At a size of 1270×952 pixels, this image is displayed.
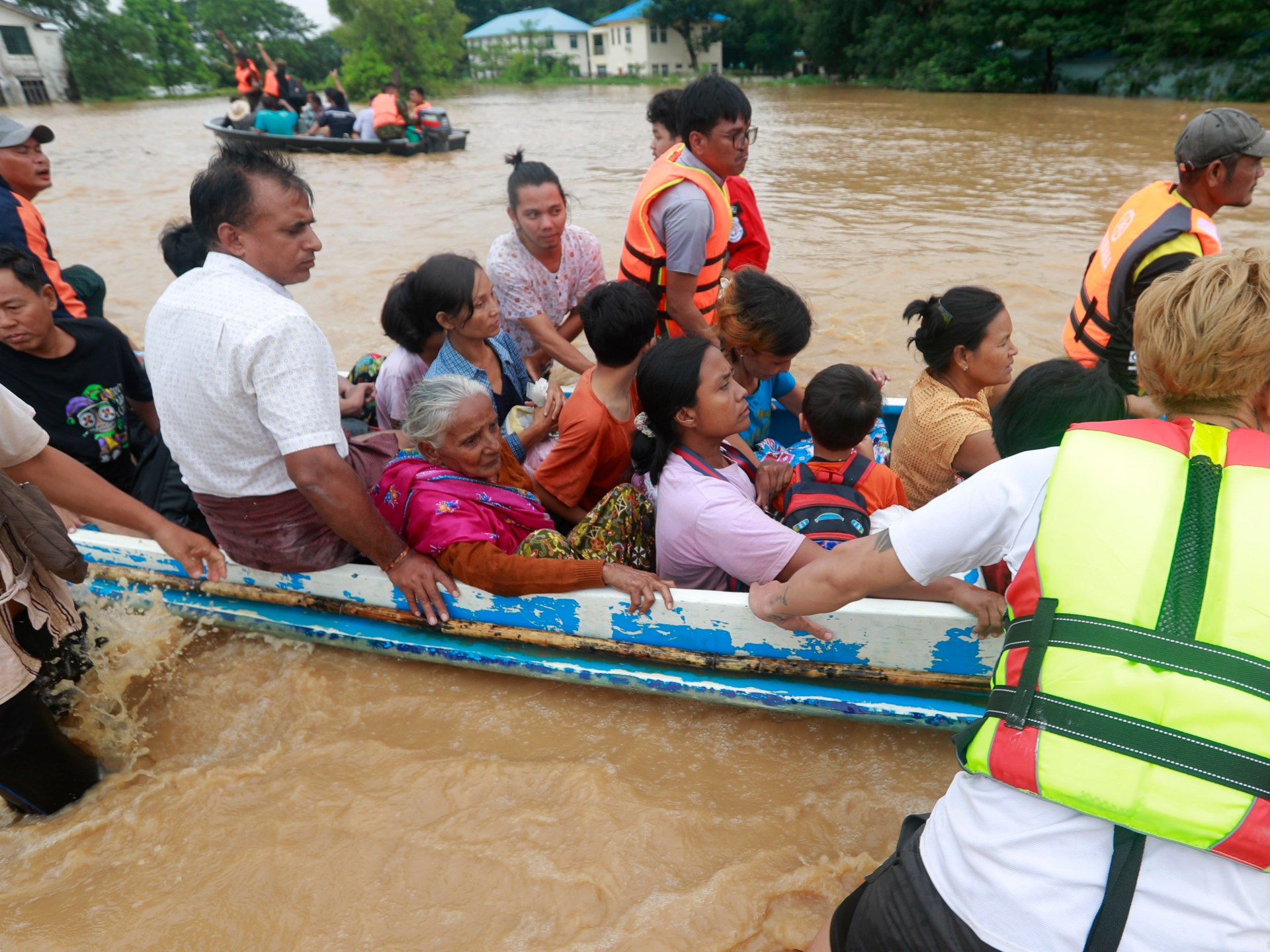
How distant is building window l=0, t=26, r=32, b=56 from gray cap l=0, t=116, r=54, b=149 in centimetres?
3540

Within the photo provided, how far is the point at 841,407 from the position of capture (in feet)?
6.89

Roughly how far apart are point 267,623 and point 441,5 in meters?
40.1

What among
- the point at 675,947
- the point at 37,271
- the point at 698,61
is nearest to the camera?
the point at 675,947

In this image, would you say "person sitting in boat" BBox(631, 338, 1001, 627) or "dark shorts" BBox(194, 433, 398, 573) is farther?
"dark shorts" BBox(194, 433, 398, 573)

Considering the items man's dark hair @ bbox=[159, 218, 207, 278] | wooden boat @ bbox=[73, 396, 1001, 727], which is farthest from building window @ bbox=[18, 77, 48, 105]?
wooden boat @ bbox=[73, 396, 1001, 727]

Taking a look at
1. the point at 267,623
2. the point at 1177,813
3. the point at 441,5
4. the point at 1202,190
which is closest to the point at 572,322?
the point at 267,623

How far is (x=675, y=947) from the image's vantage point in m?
1.81

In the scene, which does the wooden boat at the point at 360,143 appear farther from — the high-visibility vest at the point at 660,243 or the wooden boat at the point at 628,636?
the wooden boat at the point at 628,636

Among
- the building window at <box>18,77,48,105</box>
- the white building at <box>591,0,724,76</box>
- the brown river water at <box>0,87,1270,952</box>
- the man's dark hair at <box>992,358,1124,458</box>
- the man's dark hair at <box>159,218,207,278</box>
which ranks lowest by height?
the brown river water at <box>0,87,1270,952</box>

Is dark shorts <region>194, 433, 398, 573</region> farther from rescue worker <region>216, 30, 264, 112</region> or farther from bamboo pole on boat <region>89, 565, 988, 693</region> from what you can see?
rescue worker <region>216, 30, 264, 112</region>

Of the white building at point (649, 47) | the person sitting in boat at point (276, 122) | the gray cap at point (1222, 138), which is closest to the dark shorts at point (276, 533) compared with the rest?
the gray cap at point (1222, 138)

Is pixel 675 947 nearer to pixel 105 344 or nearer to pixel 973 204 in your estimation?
pixel 105 344

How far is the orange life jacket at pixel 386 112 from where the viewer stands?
46.6ft

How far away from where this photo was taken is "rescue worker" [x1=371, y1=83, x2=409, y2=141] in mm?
14227
